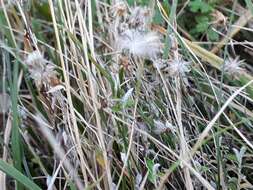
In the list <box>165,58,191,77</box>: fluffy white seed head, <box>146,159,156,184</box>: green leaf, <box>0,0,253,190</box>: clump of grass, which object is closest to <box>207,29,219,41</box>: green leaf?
<box>0,0,253,190</box>: clump of grass

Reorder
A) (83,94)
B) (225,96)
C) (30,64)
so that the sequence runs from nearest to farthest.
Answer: (30,64) < (83,94) < (225,96)

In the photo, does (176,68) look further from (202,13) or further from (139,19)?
(202,13)

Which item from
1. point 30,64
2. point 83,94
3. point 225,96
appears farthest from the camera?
point 225,96

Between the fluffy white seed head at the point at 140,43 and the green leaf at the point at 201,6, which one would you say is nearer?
the fluffy white seed head at the point at 140,43

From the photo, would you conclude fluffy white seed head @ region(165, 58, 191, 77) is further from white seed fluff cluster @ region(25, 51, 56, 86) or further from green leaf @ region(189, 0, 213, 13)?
green leaf @ region(189, 0, 213, 13)

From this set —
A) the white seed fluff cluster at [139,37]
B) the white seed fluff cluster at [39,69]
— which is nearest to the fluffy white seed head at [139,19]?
the white seed fluff cluster at [139,37]

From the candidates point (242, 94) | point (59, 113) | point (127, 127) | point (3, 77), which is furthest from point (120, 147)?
point (3, 77)

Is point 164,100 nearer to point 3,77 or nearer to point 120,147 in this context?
point 120,147

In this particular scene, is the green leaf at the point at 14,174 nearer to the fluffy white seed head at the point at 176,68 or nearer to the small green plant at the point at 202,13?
the fluffy white seed head at the point at 176,68
